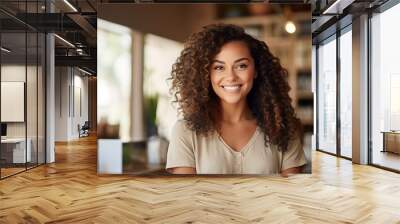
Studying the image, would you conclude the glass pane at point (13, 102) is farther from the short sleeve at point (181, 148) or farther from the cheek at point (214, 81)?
the cheek at point (214, 81)

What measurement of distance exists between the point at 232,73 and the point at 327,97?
18.5ft

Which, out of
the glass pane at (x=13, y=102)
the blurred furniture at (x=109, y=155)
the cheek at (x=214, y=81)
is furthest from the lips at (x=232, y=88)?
the glass pane at (x=13, y=102)

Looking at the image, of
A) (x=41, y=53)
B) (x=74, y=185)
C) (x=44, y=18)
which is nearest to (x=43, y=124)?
(x=41, y=53)

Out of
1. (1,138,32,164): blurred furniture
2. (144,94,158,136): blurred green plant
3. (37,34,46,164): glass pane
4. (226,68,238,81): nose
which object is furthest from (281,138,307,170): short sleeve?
(37,34,46,164): glass pane

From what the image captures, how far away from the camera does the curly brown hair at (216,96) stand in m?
5.52

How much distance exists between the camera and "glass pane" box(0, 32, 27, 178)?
630 cm

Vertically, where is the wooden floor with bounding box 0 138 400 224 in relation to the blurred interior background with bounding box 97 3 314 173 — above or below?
below

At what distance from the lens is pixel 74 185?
5.71 meters

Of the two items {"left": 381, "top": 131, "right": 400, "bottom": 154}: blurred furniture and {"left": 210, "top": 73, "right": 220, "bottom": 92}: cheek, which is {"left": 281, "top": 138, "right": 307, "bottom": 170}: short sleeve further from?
{"left": 381, "top": 131, "right": 400, "bottom": 154}: blurred furniture

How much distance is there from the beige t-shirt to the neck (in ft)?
0.80

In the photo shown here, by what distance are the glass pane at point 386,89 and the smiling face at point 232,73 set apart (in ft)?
10.1

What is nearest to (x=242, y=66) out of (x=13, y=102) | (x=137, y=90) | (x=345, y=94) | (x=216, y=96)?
(x=216, y=96)

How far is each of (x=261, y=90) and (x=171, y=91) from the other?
1.23 m

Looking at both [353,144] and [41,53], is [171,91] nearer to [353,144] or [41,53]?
[41,53]
